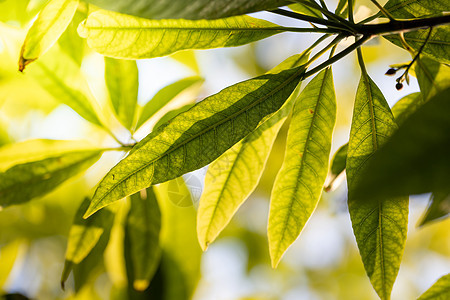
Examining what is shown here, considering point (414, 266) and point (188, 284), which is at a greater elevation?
point (188, 284)

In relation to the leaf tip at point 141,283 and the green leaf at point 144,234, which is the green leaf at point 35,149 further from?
the leaf tip at point 141,283

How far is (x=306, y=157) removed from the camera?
978mm

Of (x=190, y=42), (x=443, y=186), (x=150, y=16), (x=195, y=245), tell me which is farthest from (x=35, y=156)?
(x=443, y=186)

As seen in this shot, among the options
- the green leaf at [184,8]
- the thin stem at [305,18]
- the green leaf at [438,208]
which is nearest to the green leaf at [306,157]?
the thin stem at [305,18]

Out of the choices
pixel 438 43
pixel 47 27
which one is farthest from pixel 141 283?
pixel 438 43

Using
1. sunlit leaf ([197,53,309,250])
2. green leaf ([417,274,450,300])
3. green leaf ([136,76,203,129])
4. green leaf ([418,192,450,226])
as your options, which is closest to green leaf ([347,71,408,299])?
green leaf ([417,274,450,300])

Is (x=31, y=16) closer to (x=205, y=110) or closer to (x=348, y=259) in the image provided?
(x=205, y=110)

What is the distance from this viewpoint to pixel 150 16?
633 mm

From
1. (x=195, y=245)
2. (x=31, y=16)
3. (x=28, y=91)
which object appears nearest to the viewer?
(x=31, y=16)

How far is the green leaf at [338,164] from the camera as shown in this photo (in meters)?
1.17

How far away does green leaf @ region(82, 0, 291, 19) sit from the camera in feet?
2.06

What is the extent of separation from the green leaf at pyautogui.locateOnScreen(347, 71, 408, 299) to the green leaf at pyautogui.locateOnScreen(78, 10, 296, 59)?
292 millimetres

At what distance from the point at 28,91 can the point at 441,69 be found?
133 centimetres

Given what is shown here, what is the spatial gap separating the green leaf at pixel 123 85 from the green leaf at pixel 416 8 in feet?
2.06
